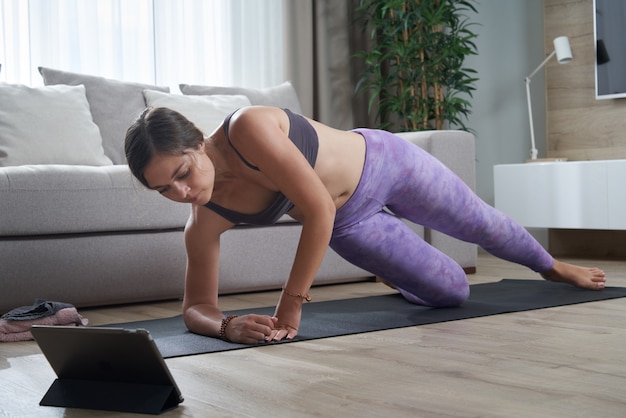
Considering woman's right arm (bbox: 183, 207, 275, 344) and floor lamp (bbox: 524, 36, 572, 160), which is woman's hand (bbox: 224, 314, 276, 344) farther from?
floor lamp (bbox: 524, 36, 572, 160)

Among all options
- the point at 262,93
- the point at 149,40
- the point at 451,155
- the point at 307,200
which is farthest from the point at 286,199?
the point at 149,40

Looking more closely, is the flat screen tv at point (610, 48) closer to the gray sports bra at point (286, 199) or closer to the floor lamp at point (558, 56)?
the floor lamp at point (558, 56)

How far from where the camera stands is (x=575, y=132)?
202 inches

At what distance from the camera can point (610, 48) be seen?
15.8ft

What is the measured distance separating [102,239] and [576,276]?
5.49 feet

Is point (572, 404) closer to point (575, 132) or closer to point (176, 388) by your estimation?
point (176, 388)

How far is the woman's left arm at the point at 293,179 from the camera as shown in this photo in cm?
206

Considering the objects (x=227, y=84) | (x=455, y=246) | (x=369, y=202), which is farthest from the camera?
(x=227, y=84)

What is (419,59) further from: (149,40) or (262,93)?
(149,40)

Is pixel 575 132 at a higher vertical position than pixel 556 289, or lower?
higher

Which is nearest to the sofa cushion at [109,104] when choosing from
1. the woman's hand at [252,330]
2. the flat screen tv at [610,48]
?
the woman's hand at [252,330]

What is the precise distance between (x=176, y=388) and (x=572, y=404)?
2.29 feet

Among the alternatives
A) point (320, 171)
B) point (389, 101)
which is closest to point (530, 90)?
point (389, 101)

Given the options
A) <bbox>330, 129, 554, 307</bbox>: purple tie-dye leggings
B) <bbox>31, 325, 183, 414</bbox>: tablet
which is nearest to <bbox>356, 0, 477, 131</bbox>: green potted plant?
<bbox>330, 129, 554, 307</bbox>: purple tie-dye leggings
